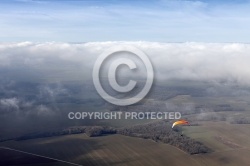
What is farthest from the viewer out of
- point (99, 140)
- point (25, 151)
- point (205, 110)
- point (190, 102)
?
point (190, 102)

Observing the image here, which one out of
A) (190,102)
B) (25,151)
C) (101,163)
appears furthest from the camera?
(190,102)

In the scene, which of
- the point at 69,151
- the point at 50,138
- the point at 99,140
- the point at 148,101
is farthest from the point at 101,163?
the point at 148,101

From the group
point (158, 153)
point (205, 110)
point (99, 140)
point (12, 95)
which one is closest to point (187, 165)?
point (158, 153)

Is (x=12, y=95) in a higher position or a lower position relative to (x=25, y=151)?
higher

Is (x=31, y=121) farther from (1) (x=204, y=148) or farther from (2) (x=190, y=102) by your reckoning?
(2) (x=190, y=102)

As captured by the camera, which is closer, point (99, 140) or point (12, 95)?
point (99, 140)

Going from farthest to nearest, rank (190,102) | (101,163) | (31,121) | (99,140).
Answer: (190,102) → (31,121) → (99,140) → (101,163)

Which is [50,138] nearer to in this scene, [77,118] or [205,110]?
[77,118]

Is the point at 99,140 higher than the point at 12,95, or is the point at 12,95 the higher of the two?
the point at 12,95

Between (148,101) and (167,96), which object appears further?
(167,96)
